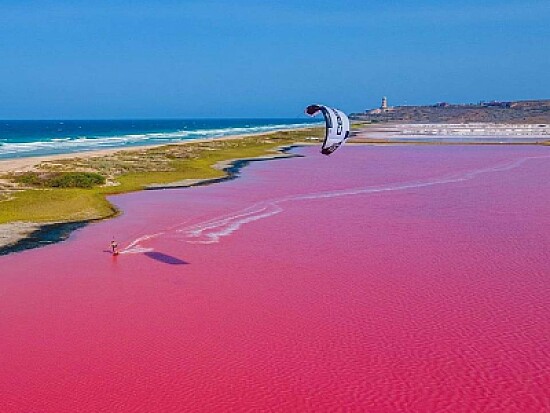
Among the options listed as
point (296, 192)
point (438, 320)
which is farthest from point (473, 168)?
point (438, 320)

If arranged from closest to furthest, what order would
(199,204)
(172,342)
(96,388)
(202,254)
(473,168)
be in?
1. (96,388)
2. (172,342)
3. (202,254)
4. (199,204)
5. (473,168)

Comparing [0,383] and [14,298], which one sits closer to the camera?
[0,383]

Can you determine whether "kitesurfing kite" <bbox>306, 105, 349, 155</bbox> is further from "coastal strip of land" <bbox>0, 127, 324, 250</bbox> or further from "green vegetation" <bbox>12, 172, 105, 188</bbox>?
"green vegetation" <bbox>12, 172, 105, 188</bbox>

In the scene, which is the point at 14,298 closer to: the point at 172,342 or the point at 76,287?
the point at 76,287

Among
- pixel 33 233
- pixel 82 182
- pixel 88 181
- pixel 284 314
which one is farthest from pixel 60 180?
pixel 284 314

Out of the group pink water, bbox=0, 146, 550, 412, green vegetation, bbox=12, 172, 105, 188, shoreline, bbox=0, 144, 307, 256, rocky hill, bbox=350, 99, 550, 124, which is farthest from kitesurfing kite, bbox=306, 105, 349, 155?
rocky hill, bbox=350, 99, 550, 124

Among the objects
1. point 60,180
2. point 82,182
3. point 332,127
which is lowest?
point 82,182

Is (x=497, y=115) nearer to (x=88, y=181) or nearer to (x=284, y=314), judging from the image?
(x=88, y=181)
